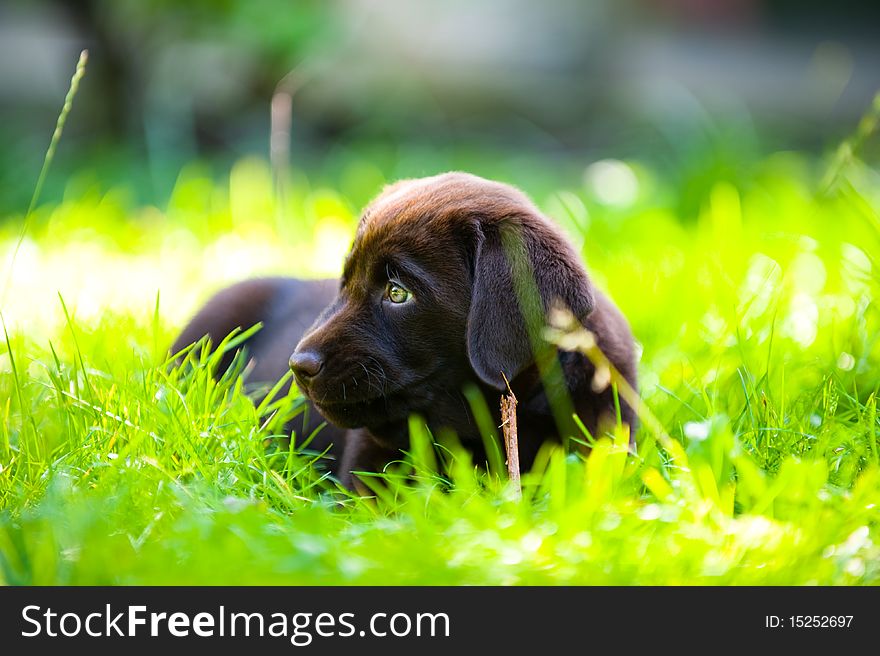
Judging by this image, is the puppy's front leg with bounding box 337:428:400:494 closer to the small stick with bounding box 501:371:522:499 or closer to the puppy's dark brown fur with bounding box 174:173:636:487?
the puppy's dark brown fur with bounding box 174:173:636:487

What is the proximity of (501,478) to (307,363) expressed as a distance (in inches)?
22.0

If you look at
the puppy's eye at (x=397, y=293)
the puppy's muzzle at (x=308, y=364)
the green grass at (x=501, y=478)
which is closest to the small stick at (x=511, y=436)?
the green grass at (x=501, y=478)

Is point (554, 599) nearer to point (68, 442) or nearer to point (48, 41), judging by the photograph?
point (68, 442)

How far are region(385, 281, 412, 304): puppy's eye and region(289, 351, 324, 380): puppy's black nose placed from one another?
0.80ft

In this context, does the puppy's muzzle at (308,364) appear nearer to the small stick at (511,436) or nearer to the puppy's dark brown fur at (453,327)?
the puppy's dark brown fur at (453,327)

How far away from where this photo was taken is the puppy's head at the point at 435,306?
238 cm

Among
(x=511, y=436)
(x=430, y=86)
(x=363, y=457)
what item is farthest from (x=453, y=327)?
(x=430, y=86)

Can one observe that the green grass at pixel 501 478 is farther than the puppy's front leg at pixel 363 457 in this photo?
No

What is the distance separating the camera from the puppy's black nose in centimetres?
248

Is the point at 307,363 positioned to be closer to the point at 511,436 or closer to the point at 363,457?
the point at 363,457

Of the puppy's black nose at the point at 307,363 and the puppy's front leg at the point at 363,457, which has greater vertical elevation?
the puppy's black nose at the point at 307,363

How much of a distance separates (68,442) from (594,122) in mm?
7429

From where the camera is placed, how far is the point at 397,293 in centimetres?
255

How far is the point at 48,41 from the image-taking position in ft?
27.3
